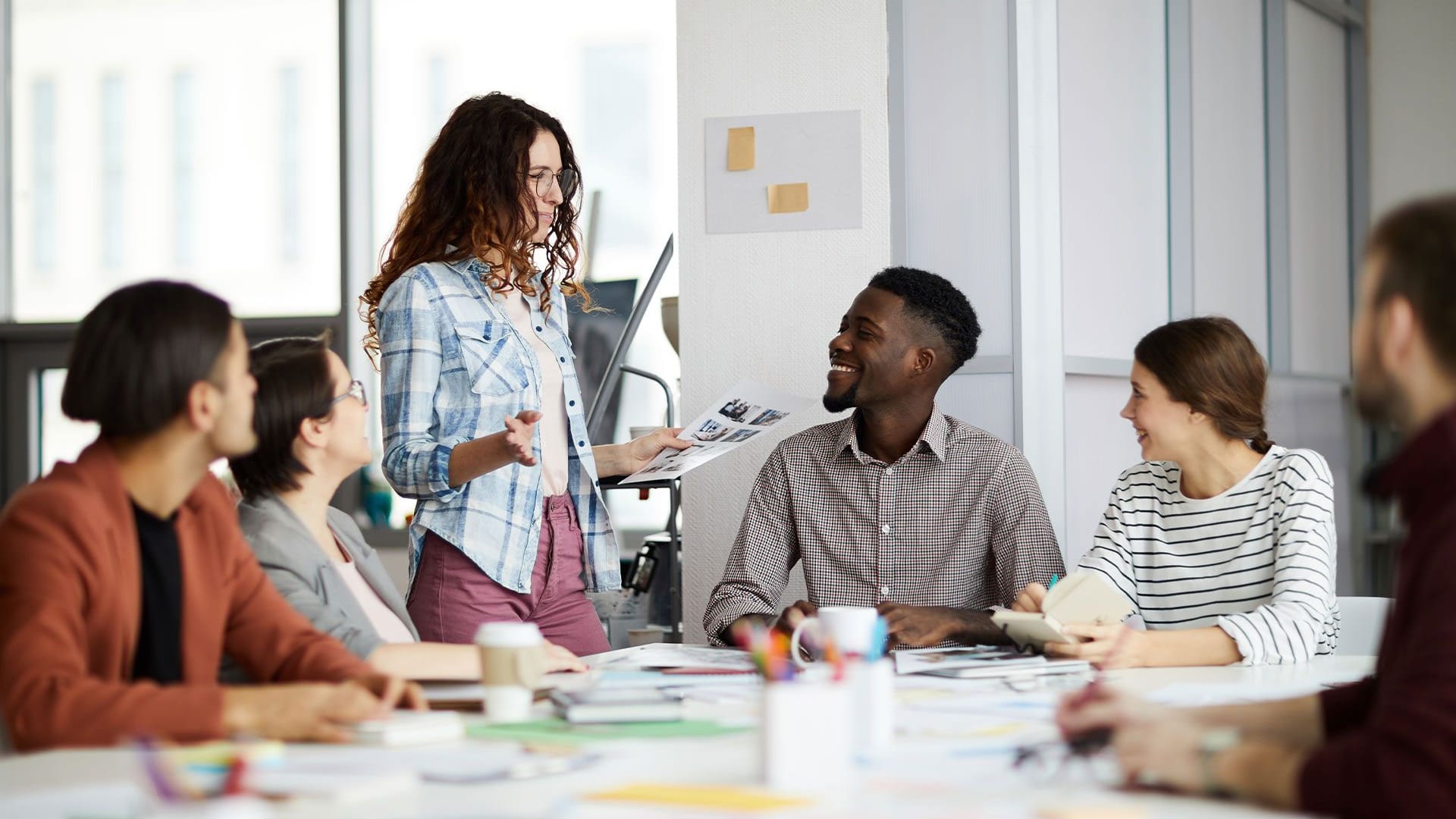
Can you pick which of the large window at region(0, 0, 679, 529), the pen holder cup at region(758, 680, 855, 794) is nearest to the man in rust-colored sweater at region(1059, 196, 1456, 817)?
the pen holder cup at region(758, 680, 855, 794)

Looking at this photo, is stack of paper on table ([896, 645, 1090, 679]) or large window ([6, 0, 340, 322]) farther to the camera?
large window ([6, 0, 340, 322])

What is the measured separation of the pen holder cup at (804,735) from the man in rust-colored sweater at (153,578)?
0.49 m

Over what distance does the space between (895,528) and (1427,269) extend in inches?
66.4

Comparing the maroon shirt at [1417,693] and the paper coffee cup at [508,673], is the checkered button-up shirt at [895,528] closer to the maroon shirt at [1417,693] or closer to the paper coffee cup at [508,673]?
the paper coffee cup at [508,673]

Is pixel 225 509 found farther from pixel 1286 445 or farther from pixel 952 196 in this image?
pixel 1286 445

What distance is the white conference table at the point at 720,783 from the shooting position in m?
1.09

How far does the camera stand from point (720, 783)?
1.20 meters

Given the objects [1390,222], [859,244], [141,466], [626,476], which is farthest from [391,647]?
[859,244]

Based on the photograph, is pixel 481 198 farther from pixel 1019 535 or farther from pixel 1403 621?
pixel 1403 621

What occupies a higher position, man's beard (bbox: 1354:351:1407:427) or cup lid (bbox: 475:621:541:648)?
man's beard (bbox: 1354:351:1407:427)

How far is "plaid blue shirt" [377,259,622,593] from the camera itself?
241 centimetres

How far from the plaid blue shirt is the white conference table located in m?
1.04

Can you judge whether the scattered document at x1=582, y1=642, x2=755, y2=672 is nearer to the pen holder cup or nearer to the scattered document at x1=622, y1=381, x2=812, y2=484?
the scattered document at x1=622, y1=381, x2=812, y2=484

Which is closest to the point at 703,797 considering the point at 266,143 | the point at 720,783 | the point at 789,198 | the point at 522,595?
the point at 720,783
